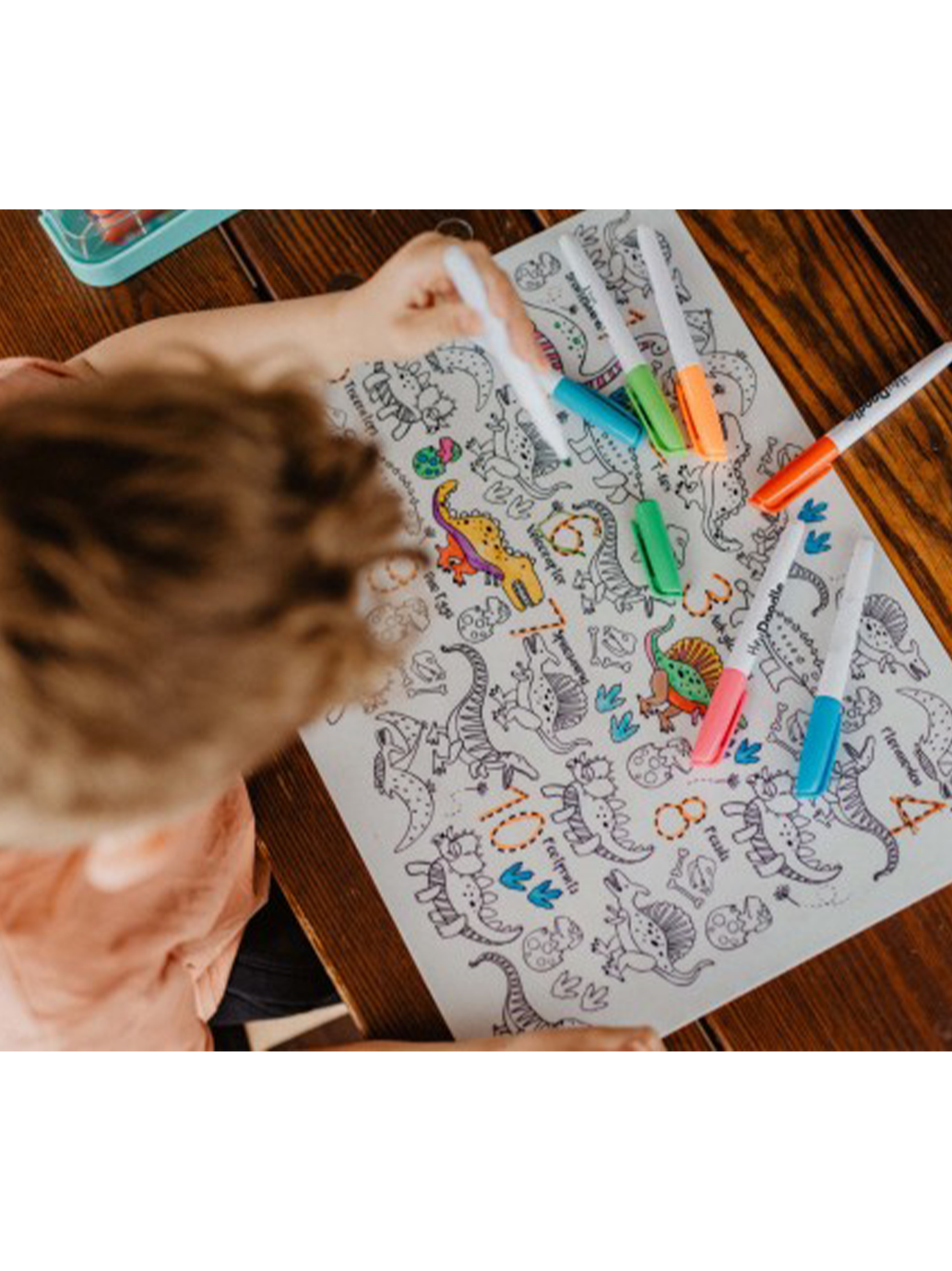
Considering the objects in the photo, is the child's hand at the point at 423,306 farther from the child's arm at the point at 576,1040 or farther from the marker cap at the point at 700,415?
the child's arm at the point at 576,1040

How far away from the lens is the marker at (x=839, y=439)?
0.60 meters

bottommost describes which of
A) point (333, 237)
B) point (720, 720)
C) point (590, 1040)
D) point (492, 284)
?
point (590, 1040)

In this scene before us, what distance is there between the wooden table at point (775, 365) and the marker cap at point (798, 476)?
0.06ft

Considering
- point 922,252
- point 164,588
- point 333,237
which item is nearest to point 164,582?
point 164,588

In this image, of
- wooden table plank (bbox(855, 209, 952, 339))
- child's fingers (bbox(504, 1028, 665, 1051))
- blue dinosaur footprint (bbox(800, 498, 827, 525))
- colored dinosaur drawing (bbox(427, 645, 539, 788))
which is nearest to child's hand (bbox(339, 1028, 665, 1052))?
child's fingers (bbox(504, 1028, 665, 1051))

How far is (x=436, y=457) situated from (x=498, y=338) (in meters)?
0.09

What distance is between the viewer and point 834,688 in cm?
58

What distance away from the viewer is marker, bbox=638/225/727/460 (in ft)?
2.00

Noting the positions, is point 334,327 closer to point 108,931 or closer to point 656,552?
point 656,552

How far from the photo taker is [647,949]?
57 cm

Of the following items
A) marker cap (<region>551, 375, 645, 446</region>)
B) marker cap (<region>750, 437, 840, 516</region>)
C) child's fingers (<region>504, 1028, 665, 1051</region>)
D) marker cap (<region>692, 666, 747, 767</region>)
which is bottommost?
child's fingers (<region>504, 1028, 665, 1051</region>)

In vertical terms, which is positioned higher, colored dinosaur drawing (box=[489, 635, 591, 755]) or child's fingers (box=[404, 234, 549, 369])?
child's fingers (box=[404, 234, 549, 369])

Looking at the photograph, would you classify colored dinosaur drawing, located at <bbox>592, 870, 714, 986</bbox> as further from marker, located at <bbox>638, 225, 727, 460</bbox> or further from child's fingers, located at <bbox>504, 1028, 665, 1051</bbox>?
marker, located at <bbox>638, 225, 727, 460</bbox>

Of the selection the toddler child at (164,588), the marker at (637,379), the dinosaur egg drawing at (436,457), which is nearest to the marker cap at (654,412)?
the marker at (637,379)
